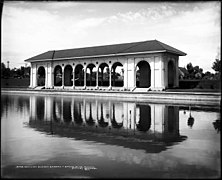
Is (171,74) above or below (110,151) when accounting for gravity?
above

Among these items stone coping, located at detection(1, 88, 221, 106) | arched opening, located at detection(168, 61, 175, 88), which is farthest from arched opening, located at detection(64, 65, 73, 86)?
arched opening, located at detection(168, 61, 175, 88)

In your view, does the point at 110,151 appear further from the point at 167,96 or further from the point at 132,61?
the point at 132,61

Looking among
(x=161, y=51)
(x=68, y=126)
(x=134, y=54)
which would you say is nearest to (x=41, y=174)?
(x=68, y=126)

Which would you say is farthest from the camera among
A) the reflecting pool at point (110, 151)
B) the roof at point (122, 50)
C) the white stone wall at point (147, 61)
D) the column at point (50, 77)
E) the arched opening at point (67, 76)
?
the arched opening at point (67, 76)

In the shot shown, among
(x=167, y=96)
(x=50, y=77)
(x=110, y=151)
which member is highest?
(x=50, y=77)

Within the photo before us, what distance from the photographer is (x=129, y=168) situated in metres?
6.27

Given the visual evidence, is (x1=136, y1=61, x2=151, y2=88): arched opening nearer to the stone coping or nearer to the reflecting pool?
the stone coping

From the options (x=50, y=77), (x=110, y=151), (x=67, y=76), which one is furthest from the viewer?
(x=67, y=76)

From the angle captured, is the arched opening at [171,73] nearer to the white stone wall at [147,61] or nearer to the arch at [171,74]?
the arch at [171,74]

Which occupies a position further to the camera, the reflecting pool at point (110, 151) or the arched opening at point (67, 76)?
the arched opening at point (67, 76)

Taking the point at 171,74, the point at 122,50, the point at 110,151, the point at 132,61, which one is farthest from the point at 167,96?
the point at 110,151

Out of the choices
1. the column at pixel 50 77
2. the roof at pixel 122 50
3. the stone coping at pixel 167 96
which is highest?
the roof at pixel 122 50

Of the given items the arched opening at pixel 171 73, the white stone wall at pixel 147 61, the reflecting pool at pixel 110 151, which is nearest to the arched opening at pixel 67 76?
the white stone wall at pixel 147 61

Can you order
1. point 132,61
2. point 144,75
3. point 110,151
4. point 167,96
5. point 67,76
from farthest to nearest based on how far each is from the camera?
1. point 67,76
2. point 144,75
3. point 132,61
4. point 167,96
5. point 110,151
